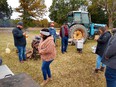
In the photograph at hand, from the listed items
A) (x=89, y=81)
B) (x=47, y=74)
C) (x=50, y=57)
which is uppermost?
(x=50, y=57)

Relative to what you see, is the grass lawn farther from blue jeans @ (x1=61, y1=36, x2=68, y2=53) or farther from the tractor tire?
the tractor tire

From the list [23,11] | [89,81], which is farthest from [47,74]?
[23,11]

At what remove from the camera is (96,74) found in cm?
469

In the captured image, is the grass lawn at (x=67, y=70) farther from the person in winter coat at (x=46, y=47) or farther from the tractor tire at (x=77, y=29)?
the tractor tire at (x=77, y=29)

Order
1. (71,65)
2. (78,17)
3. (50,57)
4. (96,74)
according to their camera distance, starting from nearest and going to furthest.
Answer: (50,57) → (96,74) → (71,65) → (78,17)

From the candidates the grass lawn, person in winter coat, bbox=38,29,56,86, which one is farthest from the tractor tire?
person in winter coat, bbox=38,29,56,86

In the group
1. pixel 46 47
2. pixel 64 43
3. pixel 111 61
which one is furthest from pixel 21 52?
pixel 111 61

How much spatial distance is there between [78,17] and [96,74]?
5.78 m

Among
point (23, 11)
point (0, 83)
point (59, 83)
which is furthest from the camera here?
point (23, 11)

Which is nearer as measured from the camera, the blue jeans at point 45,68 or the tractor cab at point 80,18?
the blue jeans at point 45,68

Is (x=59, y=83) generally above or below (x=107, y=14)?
below

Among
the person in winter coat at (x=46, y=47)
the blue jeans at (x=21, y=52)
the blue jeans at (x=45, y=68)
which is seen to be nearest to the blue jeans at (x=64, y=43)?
the blue jeans at (x=21, y=52)

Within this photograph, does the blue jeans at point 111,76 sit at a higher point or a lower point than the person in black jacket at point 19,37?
lower

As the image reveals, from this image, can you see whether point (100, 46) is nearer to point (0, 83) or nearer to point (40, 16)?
point (0, 83)
